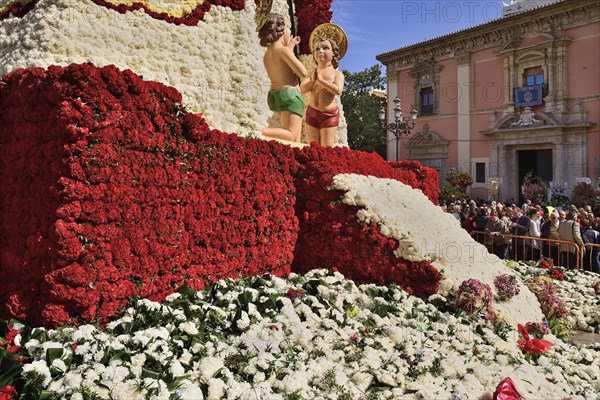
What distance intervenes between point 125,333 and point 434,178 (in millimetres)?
6704

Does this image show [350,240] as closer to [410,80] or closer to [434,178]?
[434,178]

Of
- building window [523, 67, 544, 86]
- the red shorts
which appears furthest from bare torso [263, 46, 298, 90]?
building window [523, 67, 544, 86]

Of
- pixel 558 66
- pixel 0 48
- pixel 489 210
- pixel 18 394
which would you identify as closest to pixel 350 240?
pixel 18 394

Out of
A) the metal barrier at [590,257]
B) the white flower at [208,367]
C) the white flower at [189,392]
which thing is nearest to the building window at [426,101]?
the metal barrier at [590,257]

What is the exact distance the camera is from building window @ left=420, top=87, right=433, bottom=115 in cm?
Result: 2689

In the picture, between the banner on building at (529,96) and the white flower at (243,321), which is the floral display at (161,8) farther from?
the banner on building at (529,96)

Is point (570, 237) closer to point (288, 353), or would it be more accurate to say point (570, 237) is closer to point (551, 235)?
point (551, 235)

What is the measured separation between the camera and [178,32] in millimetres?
6852

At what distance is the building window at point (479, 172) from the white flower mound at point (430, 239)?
19.3 m

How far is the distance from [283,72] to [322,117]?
1167mm

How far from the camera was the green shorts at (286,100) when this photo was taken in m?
7.16

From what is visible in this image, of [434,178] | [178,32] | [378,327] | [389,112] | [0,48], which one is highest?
[389,112]

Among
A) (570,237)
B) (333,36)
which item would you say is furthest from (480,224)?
(333,36)

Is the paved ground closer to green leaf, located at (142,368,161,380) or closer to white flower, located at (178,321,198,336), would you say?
white flower, located at (178,321,198,336)
